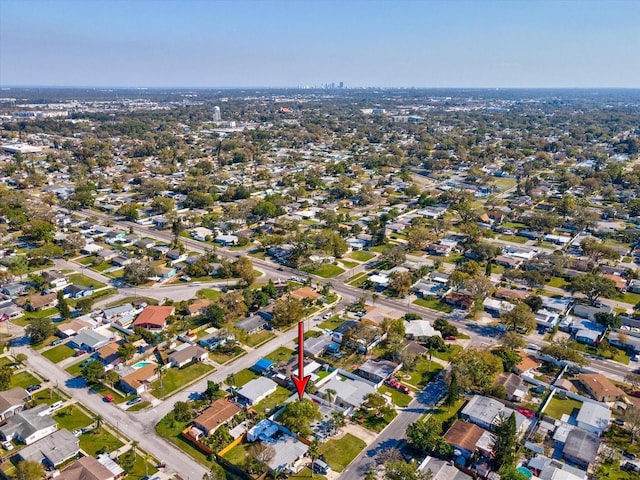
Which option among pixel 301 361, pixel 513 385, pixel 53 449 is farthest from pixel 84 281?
pixel 513 385

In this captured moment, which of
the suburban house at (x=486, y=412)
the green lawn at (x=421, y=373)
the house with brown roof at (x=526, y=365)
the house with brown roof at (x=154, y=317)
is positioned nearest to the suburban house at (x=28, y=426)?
the house with brown roof at (x=154, y=317)

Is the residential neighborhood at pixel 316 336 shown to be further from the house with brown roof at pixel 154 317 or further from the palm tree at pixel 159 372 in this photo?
the palm tree at pixel 159 372

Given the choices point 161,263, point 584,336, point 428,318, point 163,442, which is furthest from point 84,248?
point 584,336

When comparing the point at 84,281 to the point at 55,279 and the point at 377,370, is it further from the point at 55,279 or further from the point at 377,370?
the point at 377,370

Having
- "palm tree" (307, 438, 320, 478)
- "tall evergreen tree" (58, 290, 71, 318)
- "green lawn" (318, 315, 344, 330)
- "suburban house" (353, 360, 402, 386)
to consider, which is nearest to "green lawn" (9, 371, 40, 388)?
"tall evergreen tree" (58, 290, 71, 318)

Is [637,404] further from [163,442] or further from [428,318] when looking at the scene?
[163,442]

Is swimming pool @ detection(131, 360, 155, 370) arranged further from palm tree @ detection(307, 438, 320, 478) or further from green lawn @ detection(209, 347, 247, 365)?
palm tree @ detection(307, 438, 320, 478)
